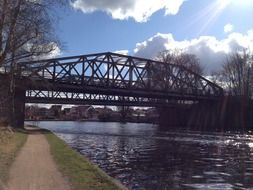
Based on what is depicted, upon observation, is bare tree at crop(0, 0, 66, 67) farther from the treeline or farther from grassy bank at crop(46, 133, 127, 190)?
the treeline

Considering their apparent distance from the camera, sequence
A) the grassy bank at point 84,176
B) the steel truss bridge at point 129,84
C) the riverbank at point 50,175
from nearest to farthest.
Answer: the riverbank at point 50,175, the grassy bank at point 84,176, the steel truss bridge at point 129,84

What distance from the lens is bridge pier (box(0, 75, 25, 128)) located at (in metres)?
49.6

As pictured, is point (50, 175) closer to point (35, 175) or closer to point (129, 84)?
point (35, 175)

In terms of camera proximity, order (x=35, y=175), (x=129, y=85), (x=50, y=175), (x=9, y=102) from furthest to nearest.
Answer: (x=129, y=85) → (x=9, y=102) → (x=50, y=175) → (x=35, y=175)

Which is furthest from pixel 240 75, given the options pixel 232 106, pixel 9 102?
pixel 9 102

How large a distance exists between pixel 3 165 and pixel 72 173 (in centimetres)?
360

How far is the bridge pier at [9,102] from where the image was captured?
49.6 m

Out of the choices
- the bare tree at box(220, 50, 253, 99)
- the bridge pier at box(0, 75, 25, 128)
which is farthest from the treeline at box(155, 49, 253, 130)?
the bridge pier at box(0, 75, 25, 128)

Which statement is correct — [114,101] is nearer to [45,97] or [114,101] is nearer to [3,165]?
[45,97]

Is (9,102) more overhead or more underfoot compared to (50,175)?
more overhead

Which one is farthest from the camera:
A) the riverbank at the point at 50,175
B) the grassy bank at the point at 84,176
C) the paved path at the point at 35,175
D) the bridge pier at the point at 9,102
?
the bridge pier at the point at 9,102

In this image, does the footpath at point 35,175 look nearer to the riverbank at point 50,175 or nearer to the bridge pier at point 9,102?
the riverbank at point 50,175

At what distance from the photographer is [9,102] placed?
57031 millimetres

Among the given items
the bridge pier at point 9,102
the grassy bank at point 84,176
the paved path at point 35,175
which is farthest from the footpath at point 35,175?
the bridge pier at point 9,102
